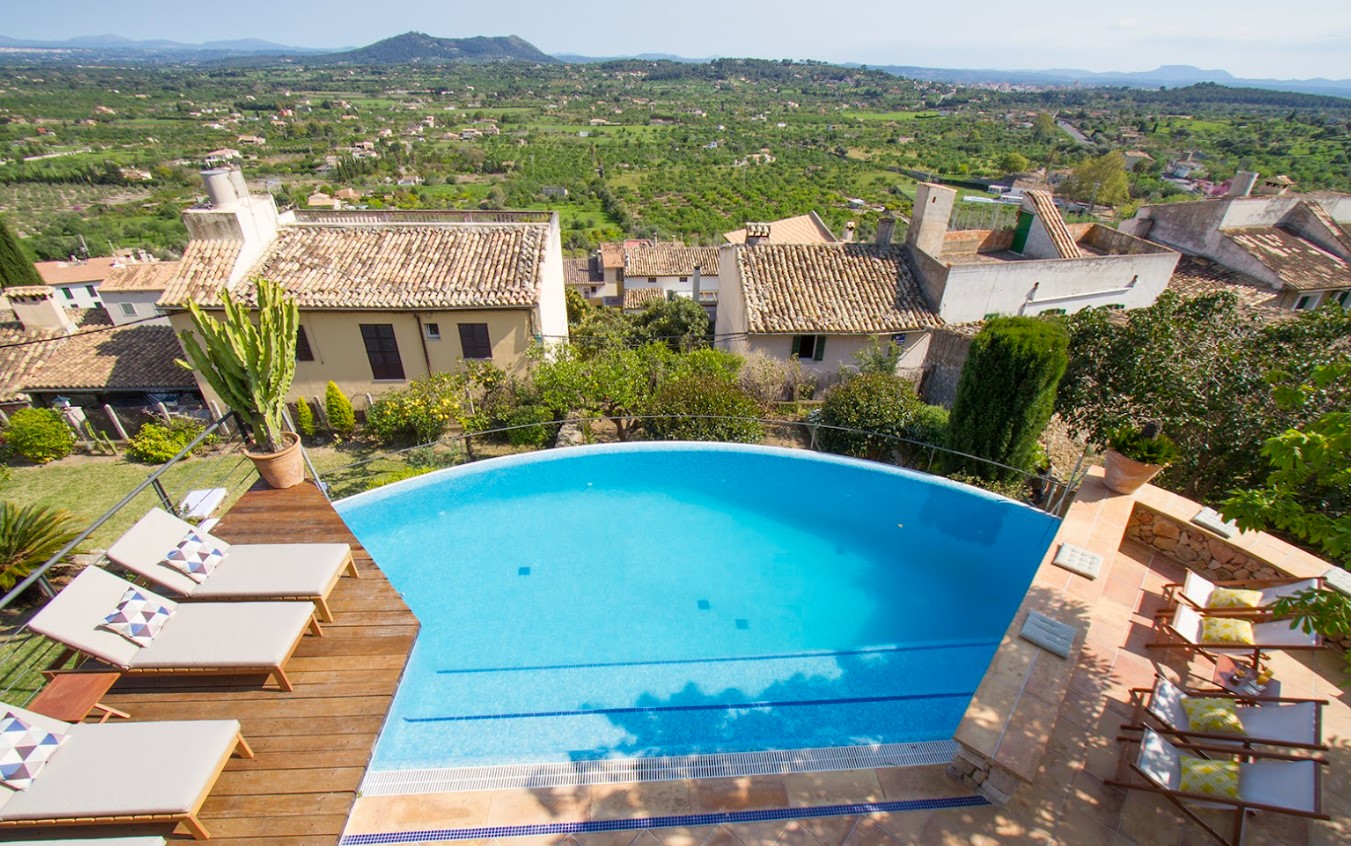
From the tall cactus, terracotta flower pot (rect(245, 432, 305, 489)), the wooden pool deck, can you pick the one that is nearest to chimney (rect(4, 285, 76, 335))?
the tall cactus

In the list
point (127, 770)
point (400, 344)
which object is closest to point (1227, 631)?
point (127, 770)

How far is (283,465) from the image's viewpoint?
7.48 m

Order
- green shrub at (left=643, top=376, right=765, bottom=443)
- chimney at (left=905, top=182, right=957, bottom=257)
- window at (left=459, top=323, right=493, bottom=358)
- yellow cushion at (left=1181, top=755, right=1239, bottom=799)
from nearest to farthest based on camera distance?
yellow cushion at (left=1181, top=755, right=1239, bottom=799) → green shrub at (left=643, top=376, right=765, bottom=443) → window at (left=459, top=323, right=493, bottom=358) → chimney at (left=905, top=182, right=957, bottom=257)

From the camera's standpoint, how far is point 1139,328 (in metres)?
10.7

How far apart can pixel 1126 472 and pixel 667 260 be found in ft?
134

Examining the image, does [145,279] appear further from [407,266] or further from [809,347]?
[809,347]

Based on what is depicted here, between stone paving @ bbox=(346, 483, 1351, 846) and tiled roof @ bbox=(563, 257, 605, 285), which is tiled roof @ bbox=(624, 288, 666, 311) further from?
stone paving @ bbox=(346, 483, 1351, 846)

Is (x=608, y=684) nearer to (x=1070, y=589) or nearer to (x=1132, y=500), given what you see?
(x=1070, y=589)

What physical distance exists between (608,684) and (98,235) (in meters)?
92.7

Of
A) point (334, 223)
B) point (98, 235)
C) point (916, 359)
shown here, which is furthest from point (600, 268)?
point (98, 235)

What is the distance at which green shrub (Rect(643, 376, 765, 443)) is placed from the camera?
12141 millimetres

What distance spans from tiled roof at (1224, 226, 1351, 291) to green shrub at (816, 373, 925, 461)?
1965 cm

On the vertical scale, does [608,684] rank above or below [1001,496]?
below

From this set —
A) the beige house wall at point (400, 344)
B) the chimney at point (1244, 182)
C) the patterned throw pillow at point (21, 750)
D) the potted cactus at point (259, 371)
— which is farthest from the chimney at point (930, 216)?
the patterned throw pillow at point (21, 750)
